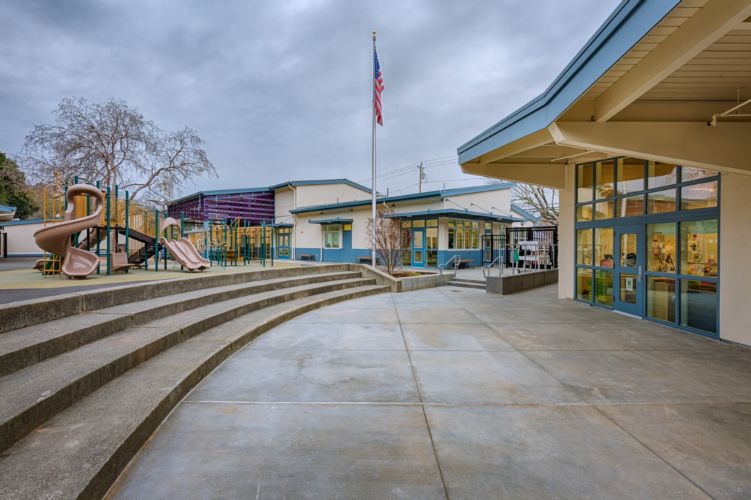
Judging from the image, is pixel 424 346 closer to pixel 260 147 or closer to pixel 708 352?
pixel 708 352

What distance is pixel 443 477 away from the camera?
252 cm

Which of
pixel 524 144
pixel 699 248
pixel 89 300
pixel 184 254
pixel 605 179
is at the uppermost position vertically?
pixel 524 144

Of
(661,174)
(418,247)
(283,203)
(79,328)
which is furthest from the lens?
(283,203)

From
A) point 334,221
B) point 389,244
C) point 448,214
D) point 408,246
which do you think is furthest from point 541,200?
point 389,244

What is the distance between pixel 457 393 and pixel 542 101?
494 centimetres

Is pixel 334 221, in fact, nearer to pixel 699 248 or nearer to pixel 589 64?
pixel 699 248

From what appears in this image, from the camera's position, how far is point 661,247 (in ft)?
24.8

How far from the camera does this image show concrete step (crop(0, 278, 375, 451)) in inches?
99.0

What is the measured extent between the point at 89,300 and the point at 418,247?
16674mm

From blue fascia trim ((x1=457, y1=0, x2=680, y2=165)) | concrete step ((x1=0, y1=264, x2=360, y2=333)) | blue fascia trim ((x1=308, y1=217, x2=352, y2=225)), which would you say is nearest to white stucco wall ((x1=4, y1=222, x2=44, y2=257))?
blue fascia trim ((x1=308, y1=217, x2=352, y2=225))

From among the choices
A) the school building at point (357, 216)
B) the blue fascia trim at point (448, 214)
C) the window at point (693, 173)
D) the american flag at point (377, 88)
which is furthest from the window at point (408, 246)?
the window at point (693, 173)

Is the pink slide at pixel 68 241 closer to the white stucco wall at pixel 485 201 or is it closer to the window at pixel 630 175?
the window at pixel 630 175

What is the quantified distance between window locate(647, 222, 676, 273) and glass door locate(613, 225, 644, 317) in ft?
0.53

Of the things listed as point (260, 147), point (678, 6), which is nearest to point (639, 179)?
point (678, 6)
